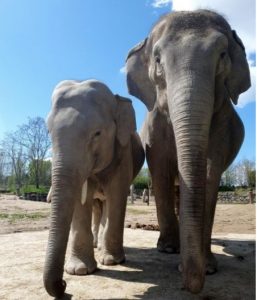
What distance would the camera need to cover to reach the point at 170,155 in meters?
5.42

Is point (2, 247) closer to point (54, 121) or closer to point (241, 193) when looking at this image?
point (54, 121)

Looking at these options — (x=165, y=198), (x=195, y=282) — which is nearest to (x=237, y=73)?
(x=165, y=198)

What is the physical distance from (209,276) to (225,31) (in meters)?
2.72

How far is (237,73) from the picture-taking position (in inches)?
181

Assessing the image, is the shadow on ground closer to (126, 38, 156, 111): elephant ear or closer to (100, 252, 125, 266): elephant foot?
(100, 252, 125, 266): elephant foot

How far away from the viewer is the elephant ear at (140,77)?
4977 millimetres

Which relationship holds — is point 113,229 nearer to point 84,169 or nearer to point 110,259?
point 110,259

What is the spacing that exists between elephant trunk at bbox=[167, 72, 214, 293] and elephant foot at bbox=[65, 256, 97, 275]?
1.59 m

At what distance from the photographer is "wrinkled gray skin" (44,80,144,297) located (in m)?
3.43

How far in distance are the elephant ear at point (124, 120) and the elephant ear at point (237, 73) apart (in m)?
1.18

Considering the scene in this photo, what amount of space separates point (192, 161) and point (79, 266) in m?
1.91

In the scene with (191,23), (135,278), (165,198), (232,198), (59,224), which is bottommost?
(135,278)

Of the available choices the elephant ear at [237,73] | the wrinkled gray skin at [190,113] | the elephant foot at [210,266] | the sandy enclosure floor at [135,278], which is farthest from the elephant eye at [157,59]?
the sandy enclosure floor at [135,278]

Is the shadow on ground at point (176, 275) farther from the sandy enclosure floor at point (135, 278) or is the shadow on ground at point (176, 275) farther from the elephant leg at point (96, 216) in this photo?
the elephant leg at point (96, 216)
